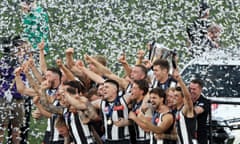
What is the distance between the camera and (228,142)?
827 centimetres

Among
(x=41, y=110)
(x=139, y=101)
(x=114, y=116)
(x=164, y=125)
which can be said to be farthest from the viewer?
(x=41, y=110)

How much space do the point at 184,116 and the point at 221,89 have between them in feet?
6.65

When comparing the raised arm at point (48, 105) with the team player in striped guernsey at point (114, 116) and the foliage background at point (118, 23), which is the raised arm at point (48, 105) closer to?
the team player in striped guernsey at point (114, 116)

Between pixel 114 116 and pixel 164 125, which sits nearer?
pixel 164 125

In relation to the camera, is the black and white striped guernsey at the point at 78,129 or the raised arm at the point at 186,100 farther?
the black and white striped guernsey at the point at 78,129

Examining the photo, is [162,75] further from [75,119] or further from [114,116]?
[75,119]

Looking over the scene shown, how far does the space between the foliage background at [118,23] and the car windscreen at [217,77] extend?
3.01 m

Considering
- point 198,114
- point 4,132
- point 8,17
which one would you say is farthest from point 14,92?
point 8,17

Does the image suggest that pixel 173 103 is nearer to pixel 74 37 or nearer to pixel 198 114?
pixel 198 114

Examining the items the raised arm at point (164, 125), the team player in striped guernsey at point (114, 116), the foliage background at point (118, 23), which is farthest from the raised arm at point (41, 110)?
the foliage background at point (118, 23)

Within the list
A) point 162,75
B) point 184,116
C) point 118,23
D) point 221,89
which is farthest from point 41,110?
point 118,23

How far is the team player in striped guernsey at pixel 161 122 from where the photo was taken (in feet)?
23.9

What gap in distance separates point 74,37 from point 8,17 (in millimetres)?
1678

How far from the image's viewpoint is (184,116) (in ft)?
24.2
